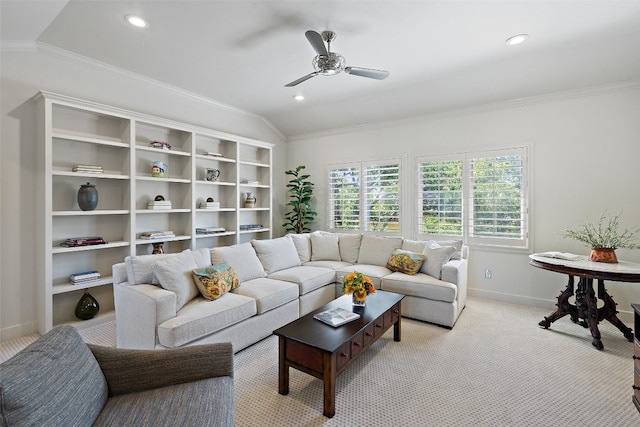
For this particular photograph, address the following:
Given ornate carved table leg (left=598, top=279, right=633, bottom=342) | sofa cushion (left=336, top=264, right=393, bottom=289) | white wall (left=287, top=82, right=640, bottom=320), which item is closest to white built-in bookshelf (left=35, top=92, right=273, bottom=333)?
sofa cushion (left=336, top=264, right=393, bottom=289)

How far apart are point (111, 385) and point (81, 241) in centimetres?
256

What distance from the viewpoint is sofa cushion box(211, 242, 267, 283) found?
129 inches

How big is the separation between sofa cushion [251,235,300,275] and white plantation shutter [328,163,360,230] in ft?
5.10

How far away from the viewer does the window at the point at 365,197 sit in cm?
507

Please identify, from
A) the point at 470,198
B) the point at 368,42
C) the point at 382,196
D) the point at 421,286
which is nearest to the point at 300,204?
the point at 382,196

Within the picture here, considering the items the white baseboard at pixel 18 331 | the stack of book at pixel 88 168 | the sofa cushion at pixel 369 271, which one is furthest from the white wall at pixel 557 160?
the white baseboard at pixel 18 331

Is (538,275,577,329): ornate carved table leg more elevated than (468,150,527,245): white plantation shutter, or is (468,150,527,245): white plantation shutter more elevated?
(468,150,527,245): white plantation shutter

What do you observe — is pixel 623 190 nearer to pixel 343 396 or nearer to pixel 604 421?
pixel 604 421

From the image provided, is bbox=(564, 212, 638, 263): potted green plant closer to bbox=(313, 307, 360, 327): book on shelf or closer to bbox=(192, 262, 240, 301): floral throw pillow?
bbox=(313, 307, 360, 327): book on shelf

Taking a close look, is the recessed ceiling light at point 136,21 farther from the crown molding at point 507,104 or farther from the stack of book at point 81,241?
the crown molding at point 507,104

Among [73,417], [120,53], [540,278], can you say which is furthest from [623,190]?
[120,53]

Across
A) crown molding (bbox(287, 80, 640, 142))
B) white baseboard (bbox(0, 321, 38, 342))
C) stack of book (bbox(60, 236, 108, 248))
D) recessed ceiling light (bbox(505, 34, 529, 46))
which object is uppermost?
recessed ceiling light (bbox(505, 34, 529, 46))

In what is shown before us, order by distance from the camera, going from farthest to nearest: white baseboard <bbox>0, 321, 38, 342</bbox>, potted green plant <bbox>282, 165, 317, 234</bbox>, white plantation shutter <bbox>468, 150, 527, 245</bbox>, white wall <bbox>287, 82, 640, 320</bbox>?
potted green plant <bbox>282, 165, 317, 234</bbox> < white plantation shutter <bbox>468, 150, 527, 245</bbox> < white wall <bbox>287, 82, 640, 320</bbox> < white baseboard <bbox>0, 321, 38, 342</bbox>

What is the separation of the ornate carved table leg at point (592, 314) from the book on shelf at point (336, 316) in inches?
91.1
